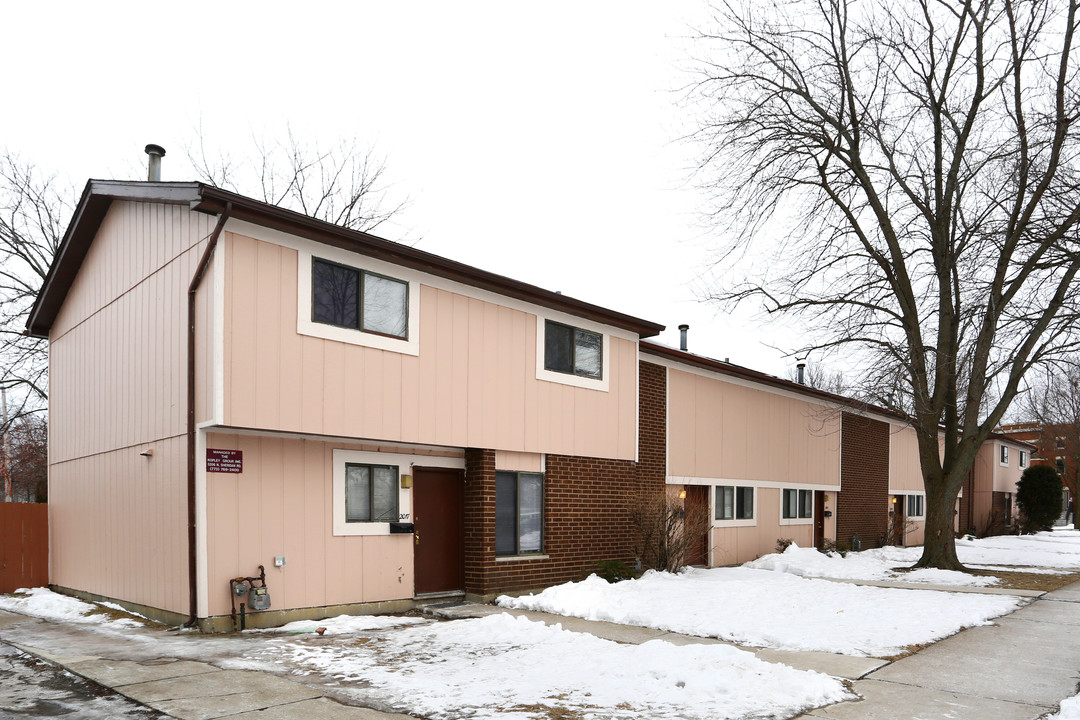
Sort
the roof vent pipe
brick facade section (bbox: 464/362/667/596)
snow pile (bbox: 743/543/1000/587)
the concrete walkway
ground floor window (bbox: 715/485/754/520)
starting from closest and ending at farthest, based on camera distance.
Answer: the concrete walkway → brick facade section (bbox: 464/362/667/596) → the roof vent pipe → snow pile (bbox: 743/543/1000/587) → ground floor window (bbox: 715/485/754/520)

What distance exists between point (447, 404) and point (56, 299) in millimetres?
8857

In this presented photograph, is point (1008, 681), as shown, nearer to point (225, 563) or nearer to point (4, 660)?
point (225, 563)

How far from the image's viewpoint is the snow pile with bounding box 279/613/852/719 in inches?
259

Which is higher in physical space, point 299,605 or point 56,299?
point 56,299

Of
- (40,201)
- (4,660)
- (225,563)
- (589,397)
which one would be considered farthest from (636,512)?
(40,201)

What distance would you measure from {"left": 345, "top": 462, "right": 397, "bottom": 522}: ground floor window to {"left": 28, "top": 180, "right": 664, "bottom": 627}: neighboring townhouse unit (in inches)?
1.2

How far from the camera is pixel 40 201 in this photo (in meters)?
23.9

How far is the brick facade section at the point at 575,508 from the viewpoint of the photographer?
41.6ft

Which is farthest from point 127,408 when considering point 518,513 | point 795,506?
point 795,506

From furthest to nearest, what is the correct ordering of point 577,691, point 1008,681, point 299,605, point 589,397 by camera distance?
point 589,397 < point 299,605 < point 1008,681 < point 577,691

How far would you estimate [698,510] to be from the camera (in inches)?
683

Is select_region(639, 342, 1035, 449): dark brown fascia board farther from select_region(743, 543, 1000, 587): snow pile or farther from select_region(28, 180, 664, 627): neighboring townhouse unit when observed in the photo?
select_region(743, 543, 1000, 587): snow pile

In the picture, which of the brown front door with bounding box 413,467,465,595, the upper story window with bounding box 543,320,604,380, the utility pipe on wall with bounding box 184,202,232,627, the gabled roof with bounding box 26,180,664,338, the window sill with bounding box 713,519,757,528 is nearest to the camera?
the utility pipe on wall with bounding box 184,202,232,627

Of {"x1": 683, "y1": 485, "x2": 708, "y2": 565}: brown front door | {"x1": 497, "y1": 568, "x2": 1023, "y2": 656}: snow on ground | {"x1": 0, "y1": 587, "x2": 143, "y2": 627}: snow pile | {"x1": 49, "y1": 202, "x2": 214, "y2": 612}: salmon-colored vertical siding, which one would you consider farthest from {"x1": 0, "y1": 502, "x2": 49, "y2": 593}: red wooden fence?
{"x1": 683, "y1": 485, "x2": 708, "y2": 565}: brown front door
